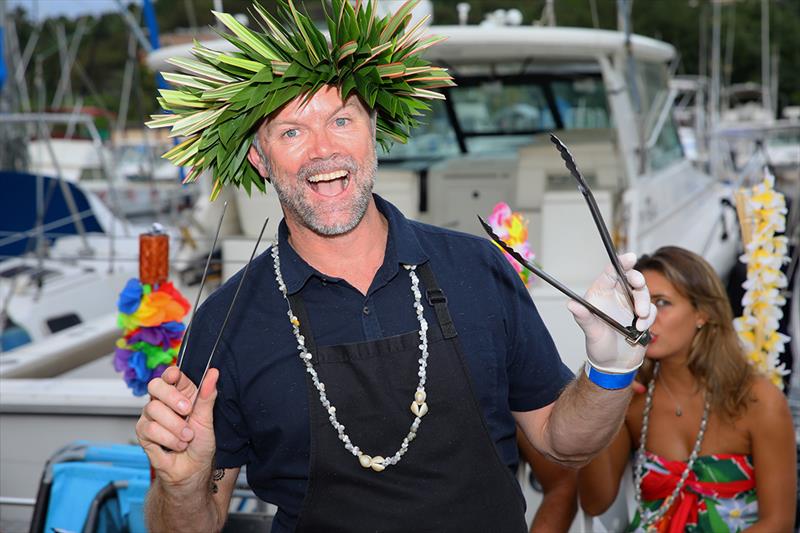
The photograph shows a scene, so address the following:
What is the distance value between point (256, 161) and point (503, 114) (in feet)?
16.6

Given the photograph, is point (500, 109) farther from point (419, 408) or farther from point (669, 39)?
point (669, 39)

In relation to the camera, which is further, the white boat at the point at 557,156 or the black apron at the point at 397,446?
the white boat at the point at 557,156

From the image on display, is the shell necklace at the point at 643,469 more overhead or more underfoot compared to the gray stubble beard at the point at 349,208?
more underfoot

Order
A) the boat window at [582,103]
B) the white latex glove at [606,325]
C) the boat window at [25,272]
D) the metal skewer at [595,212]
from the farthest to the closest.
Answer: the boat window at [25,272] → the boat window at [582,103] → the white latex glove at [606,325] → the metal skewer at [595,212]

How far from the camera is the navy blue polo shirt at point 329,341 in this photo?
6.59ft

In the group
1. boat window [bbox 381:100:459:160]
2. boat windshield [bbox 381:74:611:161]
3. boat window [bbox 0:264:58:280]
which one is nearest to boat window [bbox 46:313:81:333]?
boat window [bbox 0:264:58:280]

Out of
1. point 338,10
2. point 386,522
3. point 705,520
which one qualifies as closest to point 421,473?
point 386,522

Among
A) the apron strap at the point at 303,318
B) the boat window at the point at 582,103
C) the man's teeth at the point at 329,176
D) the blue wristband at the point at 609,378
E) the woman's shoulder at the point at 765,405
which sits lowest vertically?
the woman's shoulder at the point at 765,405

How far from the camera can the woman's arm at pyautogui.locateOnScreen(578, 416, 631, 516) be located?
2.95m

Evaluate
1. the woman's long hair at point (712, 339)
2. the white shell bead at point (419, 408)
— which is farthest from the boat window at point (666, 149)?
the white shell bead at point (419, 408)

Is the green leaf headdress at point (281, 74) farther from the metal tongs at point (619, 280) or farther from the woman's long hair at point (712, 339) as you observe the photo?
the woman's long hair at point (712, 339)

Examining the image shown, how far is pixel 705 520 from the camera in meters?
2.91

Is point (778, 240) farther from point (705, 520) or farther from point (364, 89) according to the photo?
point (364, 89)

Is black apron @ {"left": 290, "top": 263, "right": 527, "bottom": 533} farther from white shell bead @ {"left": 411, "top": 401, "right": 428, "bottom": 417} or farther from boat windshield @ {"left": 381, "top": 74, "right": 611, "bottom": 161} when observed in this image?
boat windshield @ {"left": 381, "top": 74, "right": 611, "bottom": 161}
